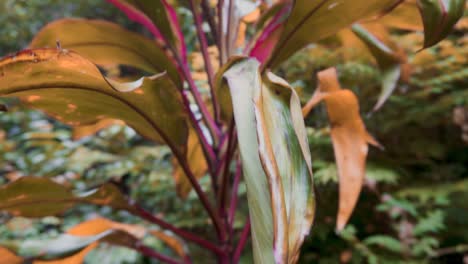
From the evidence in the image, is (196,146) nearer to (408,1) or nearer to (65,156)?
(408,1)

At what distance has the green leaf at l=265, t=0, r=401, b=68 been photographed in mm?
430

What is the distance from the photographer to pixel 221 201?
0.56m

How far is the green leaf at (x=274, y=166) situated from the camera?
270 mm

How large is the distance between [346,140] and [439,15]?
0.80ft

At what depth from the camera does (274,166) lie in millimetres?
282

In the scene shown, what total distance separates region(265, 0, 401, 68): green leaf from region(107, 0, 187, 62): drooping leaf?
180 mm

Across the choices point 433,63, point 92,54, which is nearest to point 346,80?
point 433,63

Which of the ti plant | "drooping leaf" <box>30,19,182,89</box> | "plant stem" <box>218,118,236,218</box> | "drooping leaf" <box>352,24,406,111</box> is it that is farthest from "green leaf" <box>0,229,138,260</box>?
"drooping leaf" <box>352,24,406,111</box>

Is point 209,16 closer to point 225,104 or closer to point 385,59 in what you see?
point 225,104

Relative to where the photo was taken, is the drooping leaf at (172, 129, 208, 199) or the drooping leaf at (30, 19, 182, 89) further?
the drooping leaf at (172, 129, 208, 199)

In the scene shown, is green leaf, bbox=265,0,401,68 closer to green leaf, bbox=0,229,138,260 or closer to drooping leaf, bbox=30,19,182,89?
drooping leaf, bbox=30,19,182,89

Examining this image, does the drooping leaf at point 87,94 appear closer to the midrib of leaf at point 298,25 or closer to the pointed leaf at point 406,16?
the midrib of leaf at point 298,25

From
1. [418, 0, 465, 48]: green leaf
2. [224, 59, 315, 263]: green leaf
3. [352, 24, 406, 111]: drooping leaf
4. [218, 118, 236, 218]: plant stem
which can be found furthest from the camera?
[352, 24, 406, 111]: drooping leaf

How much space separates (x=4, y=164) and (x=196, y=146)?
1.00 m
